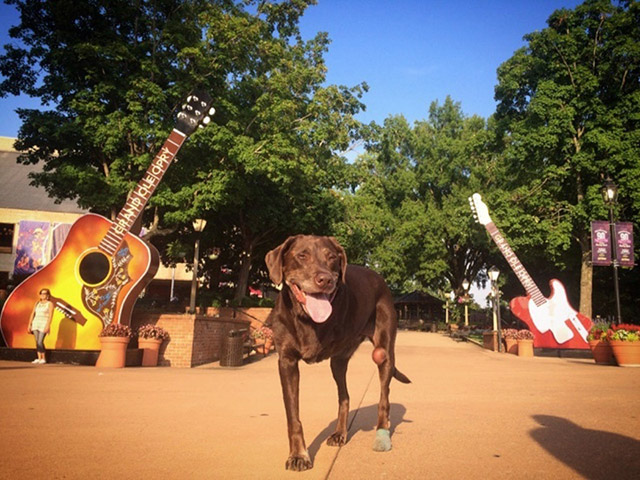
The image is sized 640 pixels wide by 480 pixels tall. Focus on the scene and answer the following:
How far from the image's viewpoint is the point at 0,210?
36438mm

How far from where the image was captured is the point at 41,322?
10625 mm

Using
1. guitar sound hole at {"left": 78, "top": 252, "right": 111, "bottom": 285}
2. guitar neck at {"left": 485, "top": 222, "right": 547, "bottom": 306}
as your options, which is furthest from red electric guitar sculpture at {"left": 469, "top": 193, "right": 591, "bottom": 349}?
guitar sound hole at {"left": 78, "top": 252, "right": 111, "bottom": 285}

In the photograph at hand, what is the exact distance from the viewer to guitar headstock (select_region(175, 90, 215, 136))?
1270 centimetres

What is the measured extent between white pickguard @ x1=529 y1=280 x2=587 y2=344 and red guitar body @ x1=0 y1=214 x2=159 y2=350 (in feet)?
49.2

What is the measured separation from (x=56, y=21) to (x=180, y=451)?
15.6 meters

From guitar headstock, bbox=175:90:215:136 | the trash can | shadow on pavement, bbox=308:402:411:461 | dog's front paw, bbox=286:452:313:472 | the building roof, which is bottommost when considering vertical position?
the trash can

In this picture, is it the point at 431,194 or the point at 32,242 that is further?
the point at 431,194

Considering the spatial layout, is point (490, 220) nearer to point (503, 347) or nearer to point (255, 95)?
point (503, 347)

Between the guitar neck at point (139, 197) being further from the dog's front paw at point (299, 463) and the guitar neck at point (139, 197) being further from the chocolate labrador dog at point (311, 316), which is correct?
the dog's front paw at point (299, 463)

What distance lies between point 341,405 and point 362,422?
1083 millimetres

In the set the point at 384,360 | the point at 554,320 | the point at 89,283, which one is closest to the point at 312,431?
the point at 384,360

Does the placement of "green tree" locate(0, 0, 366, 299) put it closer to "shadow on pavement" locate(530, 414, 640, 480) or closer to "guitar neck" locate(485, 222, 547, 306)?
"guitar neck" locate(485, 222, 547, 306)

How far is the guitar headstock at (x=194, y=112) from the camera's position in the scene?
12.7 meters

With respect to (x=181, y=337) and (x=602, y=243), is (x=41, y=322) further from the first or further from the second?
(x=602, y=243)
